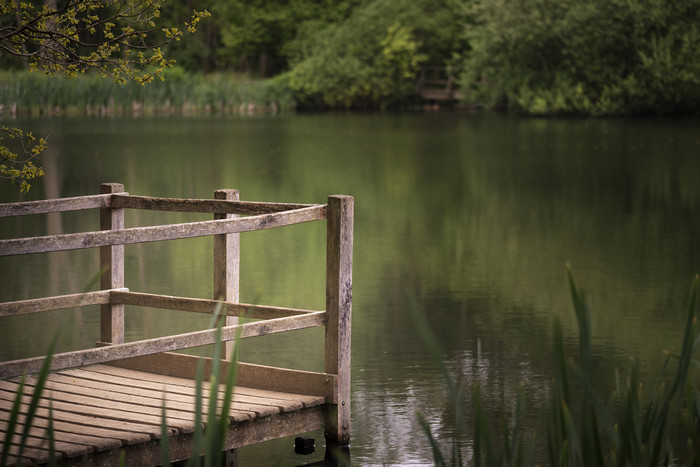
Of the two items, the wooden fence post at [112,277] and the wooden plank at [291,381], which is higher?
the wooden fence post at [112,277]

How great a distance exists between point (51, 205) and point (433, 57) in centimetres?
4883

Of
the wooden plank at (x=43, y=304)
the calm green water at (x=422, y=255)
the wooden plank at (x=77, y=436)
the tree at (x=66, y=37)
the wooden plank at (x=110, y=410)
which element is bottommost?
the calm green water at (x=422, y=255)

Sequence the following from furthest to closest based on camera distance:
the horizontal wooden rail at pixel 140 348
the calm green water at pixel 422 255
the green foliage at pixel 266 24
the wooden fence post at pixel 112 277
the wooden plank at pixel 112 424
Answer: the green foliage at pixel 266 24
the calm green water at pixel 422 255
the wooden fence post at pixel 112 277
the wooden plank at pixel 112 424
the horizontal wooden rail at pixel 140 348

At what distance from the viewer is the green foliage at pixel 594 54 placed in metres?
41.1

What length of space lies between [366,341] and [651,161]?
57.3 ft

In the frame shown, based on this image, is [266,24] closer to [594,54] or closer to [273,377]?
[594,54]

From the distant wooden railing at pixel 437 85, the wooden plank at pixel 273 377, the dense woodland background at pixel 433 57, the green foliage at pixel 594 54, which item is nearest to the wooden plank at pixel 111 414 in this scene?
the wooden plank at pixel 273 377

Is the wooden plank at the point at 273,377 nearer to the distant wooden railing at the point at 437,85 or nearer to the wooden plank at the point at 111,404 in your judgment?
the wooden plank at the point at 111,404

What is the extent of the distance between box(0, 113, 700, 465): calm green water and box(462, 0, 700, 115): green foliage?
12.4 m

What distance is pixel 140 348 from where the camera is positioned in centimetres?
514

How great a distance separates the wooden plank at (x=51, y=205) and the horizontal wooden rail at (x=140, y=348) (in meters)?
0.96

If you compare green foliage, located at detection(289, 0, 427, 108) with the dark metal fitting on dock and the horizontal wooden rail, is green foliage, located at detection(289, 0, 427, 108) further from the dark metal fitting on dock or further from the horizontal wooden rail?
the horizontal wooden rail

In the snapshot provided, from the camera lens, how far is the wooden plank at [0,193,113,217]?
5910 mm

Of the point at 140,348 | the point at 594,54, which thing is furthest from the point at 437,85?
the point at 140,348
